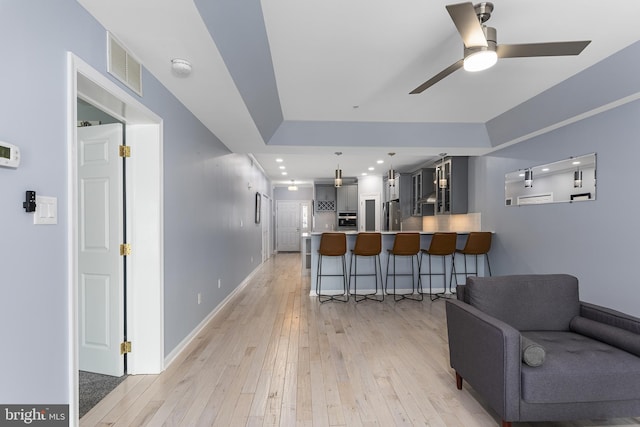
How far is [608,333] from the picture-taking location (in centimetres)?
202

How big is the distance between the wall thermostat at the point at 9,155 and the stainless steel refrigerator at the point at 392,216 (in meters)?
7.74

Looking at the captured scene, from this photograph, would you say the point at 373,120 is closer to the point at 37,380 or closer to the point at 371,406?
the point at 371,406

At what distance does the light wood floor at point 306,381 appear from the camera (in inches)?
79.7

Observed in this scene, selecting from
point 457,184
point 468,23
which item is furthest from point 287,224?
point 468,23

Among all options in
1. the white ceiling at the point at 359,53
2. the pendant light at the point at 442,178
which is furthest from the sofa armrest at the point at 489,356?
the pendant light at the point at 442,178

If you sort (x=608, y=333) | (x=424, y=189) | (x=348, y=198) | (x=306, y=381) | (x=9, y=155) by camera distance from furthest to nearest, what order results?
(x=348, y=198) → (x=424, y=189) → (x=306, y=381) → (x=608, y=333) → (x=9, y=155)

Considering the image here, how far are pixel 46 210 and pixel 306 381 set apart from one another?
6.80 ft

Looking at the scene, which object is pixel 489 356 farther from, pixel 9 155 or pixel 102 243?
pixel 102 243

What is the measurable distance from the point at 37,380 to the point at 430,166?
7263 mm

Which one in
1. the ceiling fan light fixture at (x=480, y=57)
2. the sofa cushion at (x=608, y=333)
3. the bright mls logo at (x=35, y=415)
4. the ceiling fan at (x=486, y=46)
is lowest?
the bright mls logo at (x=35, y=415)

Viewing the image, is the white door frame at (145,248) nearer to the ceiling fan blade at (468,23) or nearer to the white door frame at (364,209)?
the ceiling fan blade at (468,23)

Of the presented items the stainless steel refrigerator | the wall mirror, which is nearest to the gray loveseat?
A: the wall mirror

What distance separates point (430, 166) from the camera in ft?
23.8

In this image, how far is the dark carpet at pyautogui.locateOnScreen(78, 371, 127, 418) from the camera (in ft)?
7.13
